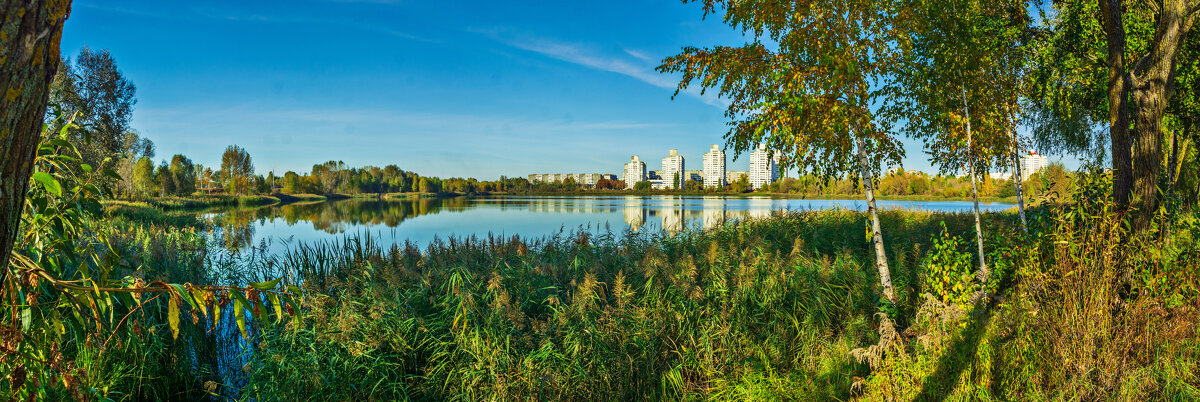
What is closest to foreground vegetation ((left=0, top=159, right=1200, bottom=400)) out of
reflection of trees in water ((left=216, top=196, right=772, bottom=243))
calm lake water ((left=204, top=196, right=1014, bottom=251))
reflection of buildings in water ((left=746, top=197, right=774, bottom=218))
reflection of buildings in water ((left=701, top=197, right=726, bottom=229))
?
calm lake water ((left=204, top=196, right=1014, bottom=251))

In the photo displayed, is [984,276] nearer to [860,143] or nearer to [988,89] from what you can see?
[860,143]

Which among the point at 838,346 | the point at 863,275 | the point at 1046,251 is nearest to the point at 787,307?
the point at 838,346

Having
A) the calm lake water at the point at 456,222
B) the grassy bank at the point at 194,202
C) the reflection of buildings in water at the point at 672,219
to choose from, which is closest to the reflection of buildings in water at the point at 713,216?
the calm lake water at the point at 456,222

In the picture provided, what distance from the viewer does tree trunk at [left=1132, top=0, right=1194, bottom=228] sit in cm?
550

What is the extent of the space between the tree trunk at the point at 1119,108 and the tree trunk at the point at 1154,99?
0.09 meters

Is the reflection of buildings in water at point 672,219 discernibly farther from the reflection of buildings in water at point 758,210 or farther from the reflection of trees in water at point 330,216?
the reflection of trees in water at point 330,216

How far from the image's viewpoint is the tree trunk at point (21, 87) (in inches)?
39.3

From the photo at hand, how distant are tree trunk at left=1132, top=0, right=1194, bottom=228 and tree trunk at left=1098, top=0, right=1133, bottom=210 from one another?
0.09 metres

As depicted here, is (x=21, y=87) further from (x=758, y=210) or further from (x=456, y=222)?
(x=758, y=210)

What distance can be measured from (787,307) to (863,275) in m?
1.54

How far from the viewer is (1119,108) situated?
5.77 metres

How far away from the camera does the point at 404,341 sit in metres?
4.91

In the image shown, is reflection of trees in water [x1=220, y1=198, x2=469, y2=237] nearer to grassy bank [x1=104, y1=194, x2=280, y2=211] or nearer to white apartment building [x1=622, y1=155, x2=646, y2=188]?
grassy bank [x1=104, y1=194, x2=280, y2=211]

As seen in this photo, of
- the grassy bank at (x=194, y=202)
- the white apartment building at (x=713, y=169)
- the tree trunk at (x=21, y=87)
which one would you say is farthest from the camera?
the white apartment building at (x=713, y=169)
